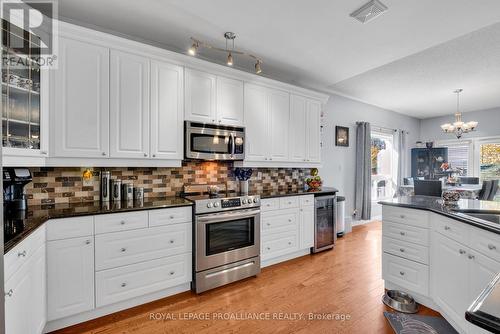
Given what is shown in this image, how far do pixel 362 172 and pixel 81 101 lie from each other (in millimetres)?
4891

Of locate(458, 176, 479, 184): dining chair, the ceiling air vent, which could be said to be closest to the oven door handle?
the ceiling air vent

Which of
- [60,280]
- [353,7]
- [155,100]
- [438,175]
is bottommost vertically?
[60,280]

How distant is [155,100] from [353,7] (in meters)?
2.05

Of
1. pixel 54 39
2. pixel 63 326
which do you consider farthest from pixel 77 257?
pixel 54 39

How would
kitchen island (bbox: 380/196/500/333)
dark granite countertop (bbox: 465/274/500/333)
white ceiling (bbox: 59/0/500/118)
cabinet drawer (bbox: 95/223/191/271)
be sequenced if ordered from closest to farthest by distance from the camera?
dark granite countertop (bbox: 465/274/500/333)
kitchen island (bbox: 380/196/500/333)
cabinet drawer (bbox: 95/223/191/271)
white ceiling (bbox: 59/0/500/118)

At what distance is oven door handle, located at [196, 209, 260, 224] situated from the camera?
246 cm

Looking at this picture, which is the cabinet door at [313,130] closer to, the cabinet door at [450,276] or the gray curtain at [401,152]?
the cabinet door at [450,276]

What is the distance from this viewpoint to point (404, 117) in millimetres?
6652

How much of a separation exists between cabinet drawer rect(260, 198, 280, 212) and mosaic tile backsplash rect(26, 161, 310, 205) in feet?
1.84

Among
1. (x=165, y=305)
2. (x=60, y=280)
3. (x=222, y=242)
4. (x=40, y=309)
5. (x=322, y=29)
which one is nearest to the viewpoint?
(x=40, y=309)

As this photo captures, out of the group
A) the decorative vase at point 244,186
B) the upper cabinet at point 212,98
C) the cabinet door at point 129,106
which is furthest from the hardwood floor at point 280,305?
the upper cabinet at point 212,98

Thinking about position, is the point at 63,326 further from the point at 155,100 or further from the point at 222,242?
the point at 155,100

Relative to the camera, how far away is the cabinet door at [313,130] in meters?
3.83

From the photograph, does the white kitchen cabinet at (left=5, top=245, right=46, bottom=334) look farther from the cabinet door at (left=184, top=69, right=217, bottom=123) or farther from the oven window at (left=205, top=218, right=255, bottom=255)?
the cabinet door at (left=184, top=69, right=217, bottom=123)
